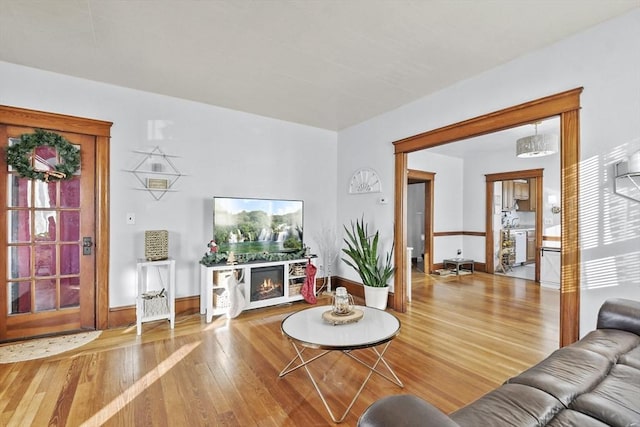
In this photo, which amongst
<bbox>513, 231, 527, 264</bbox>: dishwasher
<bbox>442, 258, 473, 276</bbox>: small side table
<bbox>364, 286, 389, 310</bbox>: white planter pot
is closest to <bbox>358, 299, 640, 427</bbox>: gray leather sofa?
<bbox>364, 286, 389, 310</bbox>: white planter pot

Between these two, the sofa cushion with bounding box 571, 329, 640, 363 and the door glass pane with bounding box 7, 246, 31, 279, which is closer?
the sofa cushion with bounding box 571, 329, 640, 363

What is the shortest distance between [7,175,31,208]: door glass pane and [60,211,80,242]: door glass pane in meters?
0.31

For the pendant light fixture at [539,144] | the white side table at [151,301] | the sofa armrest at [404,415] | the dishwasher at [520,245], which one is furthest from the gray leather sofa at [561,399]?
the dishwasher at [520,245]

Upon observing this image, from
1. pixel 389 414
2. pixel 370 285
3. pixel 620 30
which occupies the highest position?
pixel 620 30

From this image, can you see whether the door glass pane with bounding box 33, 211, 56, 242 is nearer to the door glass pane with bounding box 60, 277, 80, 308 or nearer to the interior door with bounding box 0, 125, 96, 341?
the interior door with bounding box 0, 125, 96, 341

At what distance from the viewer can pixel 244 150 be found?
14.0 feet

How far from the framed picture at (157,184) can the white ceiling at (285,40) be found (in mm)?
1029

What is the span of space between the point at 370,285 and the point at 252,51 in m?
2.97

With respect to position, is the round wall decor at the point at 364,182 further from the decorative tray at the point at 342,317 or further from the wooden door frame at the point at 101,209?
the wooden door frame at the point at 101,209

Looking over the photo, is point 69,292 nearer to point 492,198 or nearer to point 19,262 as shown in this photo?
point 19,262

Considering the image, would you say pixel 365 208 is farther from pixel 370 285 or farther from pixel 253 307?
pixel 253 307

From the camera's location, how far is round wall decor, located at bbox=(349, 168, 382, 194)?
4.37 m

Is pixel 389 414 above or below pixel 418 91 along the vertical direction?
below

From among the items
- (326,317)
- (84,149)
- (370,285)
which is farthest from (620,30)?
(84,149)
